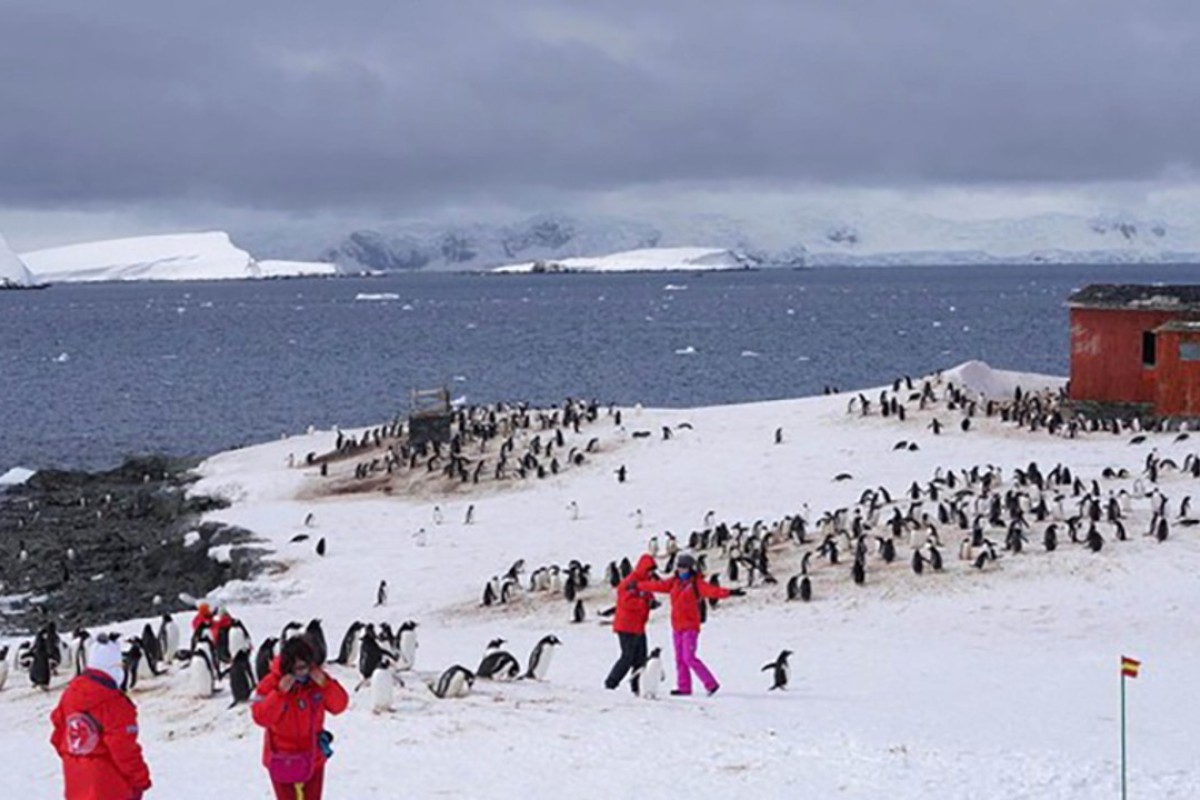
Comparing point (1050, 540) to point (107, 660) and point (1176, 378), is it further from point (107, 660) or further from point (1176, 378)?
point (107, 660)

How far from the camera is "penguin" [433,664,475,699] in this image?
589 inches

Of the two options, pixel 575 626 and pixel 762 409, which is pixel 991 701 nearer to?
pixel 575 626

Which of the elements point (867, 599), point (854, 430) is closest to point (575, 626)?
point (867, 599)

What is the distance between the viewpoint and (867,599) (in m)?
21.6

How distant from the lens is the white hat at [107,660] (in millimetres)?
9258

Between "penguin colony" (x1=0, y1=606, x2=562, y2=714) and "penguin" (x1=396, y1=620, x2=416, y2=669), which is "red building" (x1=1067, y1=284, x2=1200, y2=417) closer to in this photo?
"penguin colony" (x1=0, y1=606, x2=562, y2=714)

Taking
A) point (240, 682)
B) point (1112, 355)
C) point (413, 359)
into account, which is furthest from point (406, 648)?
point (413, 359)

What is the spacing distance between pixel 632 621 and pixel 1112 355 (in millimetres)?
24732

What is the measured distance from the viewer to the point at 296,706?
949 cm

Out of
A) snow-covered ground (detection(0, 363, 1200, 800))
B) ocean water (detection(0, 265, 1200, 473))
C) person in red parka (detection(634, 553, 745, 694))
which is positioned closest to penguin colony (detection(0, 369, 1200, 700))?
snow-covered ground (detection(0, 363, 1200, 800))

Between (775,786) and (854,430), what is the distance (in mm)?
23958

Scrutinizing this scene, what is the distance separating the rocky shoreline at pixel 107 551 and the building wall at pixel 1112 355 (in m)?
19.1

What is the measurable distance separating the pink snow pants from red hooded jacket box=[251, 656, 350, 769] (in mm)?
6204

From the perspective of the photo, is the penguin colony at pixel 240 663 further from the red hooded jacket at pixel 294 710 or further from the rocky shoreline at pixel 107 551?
the rocky shoreline at pixel 107 551
